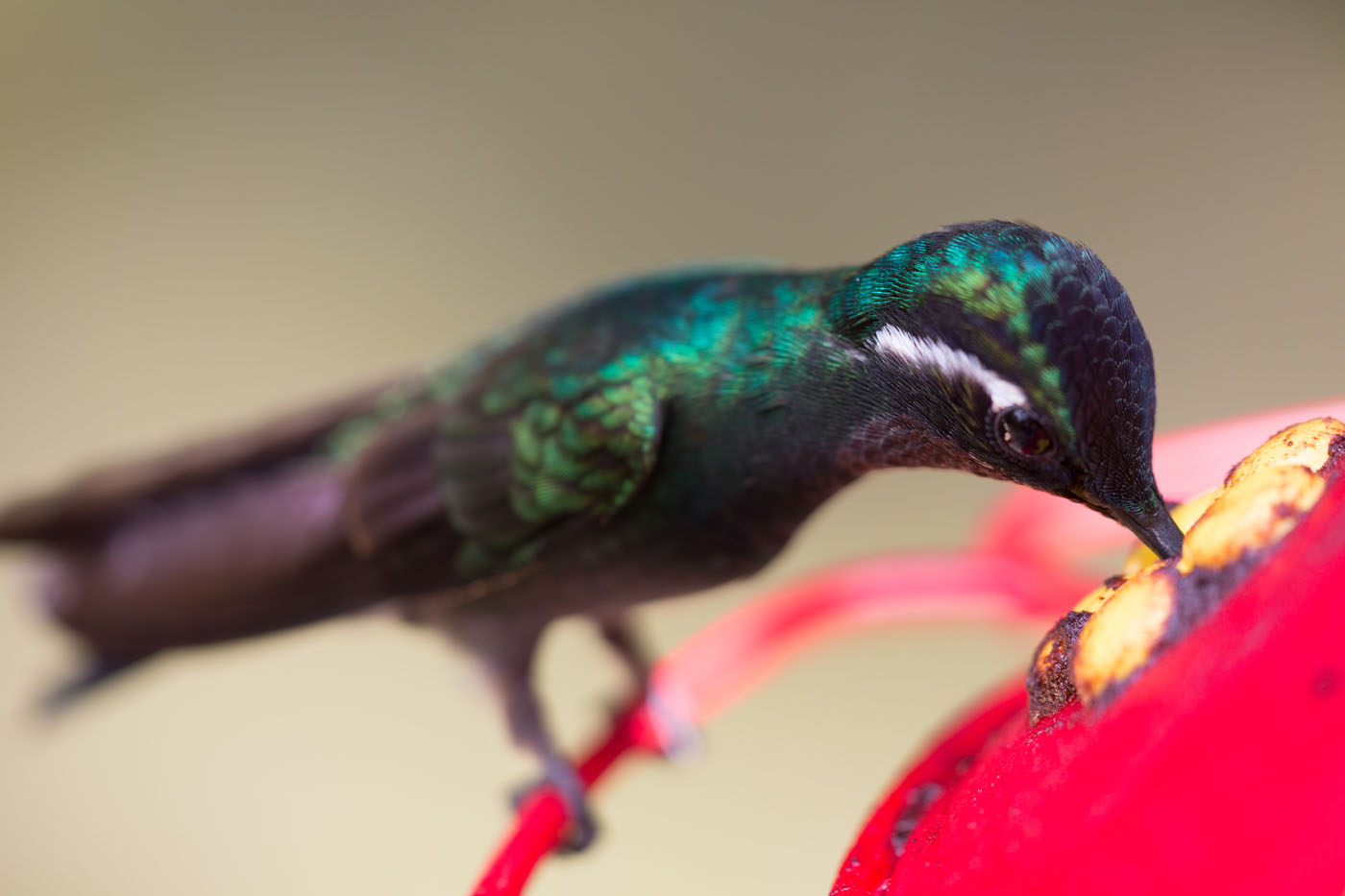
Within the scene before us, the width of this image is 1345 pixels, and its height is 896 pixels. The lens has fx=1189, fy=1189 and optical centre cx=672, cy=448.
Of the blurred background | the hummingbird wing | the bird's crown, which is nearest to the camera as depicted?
the bird's crown

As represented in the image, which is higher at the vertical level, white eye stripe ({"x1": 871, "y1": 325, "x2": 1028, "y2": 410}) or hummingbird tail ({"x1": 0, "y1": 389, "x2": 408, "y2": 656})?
hummingbird tail ({"x1": 0, "y1": 389, "x2": 408, "y2": 656})

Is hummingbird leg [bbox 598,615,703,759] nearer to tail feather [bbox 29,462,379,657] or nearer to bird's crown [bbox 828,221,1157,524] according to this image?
tail feather [bbox 29,462,379,657]

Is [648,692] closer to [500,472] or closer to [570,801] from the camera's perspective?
[570,801]

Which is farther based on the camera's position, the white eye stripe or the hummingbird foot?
the hummingbird foot

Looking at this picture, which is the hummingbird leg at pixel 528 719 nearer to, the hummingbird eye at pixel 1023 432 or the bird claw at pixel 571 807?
the bird claw at pixel 571 807

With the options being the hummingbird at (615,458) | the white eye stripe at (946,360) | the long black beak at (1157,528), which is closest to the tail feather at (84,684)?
the hummingbird at (615,458)

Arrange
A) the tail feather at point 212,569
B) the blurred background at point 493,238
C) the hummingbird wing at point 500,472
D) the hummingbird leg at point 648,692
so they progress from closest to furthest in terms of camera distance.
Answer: the hummingbird wing at point 500,472 < the tail feather at point 212,569 < the hummingbird leg at point 648,692 < the blurred background at point 493,238

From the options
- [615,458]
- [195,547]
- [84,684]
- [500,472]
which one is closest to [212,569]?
[195,547]

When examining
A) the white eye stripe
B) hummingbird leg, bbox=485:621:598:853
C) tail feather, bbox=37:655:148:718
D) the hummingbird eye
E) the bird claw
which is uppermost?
tail feather, bbox=37:655:148:718

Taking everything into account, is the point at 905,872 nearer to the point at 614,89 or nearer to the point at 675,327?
the point at 675,327

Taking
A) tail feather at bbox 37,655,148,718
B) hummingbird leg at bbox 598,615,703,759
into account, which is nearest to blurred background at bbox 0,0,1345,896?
hummingbird leg at bbox 598,615,703,759
